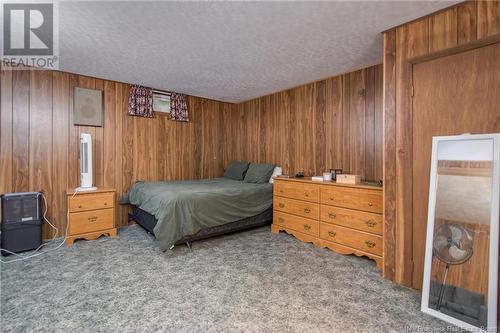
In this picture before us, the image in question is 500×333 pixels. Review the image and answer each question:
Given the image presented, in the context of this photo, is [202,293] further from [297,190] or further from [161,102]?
[161,102]

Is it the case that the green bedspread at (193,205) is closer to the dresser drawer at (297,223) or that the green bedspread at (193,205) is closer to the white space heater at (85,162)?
the dresser drawer at (297,223)

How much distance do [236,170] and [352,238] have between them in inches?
99.6

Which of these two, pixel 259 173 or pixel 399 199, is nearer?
pixel 399 199

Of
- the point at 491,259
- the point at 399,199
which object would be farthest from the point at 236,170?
the point at 491,259

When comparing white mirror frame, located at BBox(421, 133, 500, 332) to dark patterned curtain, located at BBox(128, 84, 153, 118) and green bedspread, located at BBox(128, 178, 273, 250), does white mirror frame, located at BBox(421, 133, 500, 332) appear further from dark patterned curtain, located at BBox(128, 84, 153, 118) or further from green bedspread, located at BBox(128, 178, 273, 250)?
dark patterned curtain, located at BBox(128, 84, 153, 118)

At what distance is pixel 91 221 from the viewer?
317 centimetres

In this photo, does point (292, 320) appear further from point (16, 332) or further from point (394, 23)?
point (394, 23)

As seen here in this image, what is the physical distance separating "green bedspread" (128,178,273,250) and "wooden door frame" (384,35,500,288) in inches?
71.3

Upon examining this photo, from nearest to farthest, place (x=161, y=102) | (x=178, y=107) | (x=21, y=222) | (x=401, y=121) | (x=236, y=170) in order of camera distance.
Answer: (x=401, y=121) → (x=21, y=222) → (x=161, y=102) → (x=178, y=107) → (x=236, y=170)

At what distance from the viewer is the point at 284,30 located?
2215 mm

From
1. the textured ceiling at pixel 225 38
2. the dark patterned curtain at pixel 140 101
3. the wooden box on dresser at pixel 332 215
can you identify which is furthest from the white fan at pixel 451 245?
the dark patterned curtain at pixel 140 101

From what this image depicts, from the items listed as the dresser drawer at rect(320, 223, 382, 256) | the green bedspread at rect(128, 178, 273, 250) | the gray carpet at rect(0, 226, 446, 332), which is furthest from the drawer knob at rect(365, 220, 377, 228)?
the green bedspread at rect(128, 178, 273, 250)

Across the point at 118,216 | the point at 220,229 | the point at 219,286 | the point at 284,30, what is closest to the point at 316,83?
the point at 284,30

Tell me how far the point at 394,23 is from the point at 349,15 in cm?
45
